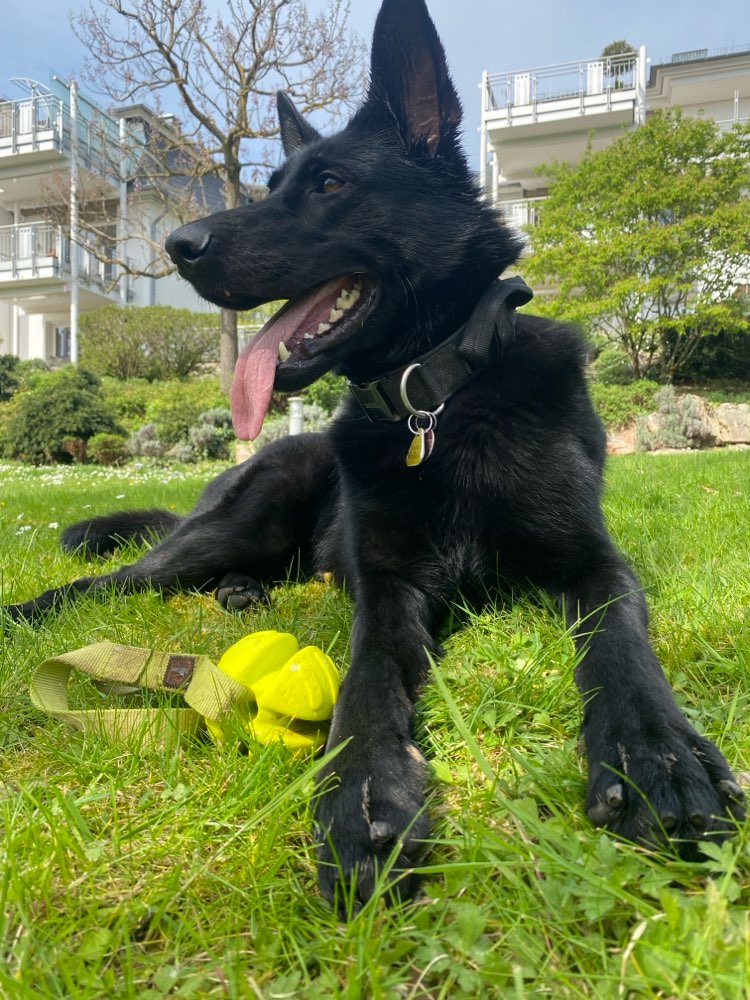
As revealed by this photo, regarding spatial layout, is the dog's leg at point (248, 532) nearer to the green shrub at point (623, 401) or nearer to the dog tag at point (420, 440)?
the dog tag at point (420, 440)

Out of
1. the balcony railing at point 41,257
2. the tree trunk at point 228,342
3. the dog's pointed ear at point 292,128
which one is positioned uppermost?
the balcony railing at point 41,257

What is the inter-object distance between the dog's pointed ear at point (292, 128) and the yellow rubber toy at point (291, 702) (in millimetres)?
2044

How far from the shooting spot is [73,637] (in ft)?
5.98

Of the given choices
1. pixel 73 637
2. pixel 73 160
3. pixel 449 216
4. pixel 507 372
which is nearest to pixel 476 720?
pixel 507 372

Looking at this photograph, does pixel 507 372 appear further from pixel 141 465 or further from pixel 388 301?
pixel 141 465

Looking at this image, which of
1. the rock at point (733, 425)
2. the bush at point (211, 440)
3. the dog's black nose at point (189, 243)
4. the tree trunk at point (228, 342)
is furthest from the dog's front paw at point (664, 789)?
the tree trunk at point (228, 342)

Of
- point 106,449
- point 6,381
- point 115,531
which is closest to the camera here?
point 115,531

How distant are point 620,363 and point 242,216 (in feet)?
42.3

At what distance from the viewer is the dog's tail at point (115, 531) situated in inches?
117

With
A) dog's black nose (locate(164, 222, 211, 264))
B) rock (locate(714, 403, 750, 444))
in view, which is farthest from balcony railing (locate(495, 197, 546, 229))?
rock (locate(714, 403, 750, 444))

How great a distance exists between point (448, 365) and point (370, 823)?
4.17ft

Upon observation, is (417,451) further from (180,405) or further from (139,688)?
(180,405)

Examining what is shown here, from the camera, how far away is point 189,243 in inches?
73.1

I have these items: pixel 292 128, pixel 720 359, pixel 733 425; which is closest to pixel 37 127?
pixel 720 359
